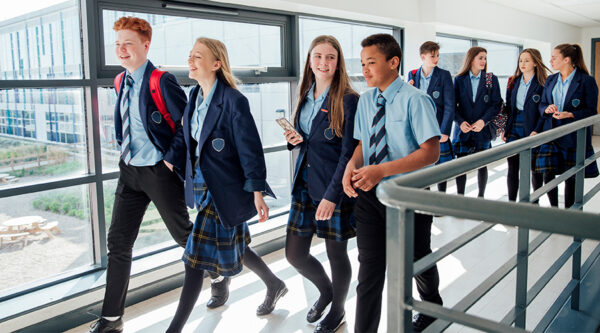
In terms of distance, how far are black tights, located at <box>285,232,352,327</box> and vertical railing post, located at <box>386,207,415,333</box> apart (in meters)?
1.54

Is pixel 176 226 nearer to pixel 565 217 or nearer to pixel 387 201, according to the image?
pixel 387 201

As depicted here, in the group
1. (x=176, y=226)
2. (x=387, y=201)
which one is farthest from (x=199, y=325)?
(x=387, y=201)

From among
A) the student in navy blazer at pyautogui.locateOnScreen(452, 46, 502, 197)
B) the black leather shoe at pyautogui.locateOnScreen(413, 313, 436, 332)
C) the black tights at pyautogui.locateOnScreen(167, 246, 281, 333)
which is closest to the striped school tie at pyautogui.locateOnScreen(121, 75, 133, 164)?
the black tights at pyautogui.locateOnScreen(167, 246, 281, 333)

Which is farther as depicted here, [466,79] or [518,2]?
[518,2]

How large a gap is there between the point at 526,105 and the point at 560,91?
368mm

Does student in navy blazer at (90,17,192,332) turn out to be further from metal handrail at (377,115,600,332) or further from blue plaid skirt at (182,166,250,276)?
metal handrail at (377,115,600,332)

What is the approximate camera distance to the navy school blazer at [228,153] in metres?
2.56

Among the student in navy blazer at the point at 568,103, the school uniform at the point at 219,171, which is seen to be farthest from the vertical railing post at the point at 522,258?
the student in navy blazer at the point at 568,103

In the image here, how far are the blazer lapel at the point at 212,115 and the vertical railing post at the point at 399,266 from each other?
5.09 feet

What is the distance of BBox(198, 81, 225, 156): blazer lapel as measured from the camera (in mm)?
2545

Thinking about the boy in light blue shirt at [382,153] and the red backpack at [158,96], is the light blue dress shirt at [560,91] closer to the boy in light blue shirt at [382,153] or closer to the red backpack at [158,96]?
the boy in light blue shirt at [382,153]

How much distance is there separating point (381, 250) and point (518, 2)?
746 centimetres

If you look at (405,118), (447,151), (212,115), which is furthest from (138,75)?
(447,151)

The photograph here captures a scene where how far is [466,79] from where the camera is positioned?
5.15 m
